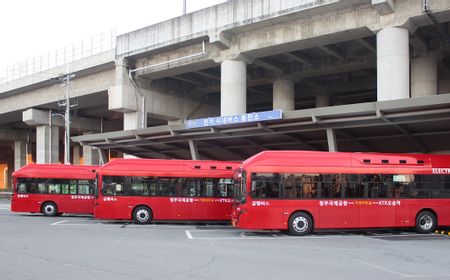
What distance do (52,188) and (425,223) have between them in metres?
18.5

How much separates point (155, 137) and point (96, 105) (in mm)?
17830

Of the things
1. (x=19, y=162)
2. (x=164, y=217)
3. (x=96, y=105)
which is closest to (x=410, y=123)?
(x=164, y=217)

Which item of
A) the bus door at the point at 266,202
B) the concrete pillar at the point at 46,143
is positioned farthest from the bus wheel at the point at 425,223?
the concrete pillar at the point at 46,143

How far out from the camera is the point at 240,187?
58.6 feet

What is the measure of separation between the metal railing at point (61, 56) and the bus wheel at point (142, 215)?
711 inches

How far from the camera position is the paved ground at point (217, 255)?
9.49 metres

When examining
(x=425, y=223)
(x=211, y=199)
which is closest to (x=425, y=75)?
(x=425, y=223)

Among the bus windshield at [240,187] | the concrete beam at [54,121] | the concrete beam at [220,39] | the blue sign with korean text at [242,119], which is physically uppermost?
the concrete beam at [220,39]

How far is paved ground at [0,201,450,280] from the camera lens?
9.49m

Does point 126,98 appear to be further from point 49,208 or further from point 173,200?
point 173,200

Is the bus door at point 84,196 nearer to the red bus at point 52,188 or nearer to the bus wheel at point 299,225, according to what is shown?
the red bus at point 52,188

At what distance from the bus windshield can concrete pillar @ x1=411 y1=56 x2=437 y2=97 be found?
50.9ft

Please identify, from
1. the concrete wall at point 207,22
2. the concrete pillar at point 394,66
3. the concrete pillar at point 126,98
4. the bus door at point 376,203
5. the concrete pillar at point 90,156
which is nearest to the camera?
the bus door at point 376,203

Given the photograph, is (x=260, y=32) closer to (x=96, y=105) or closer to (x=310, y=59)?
(x=310, y=59)
